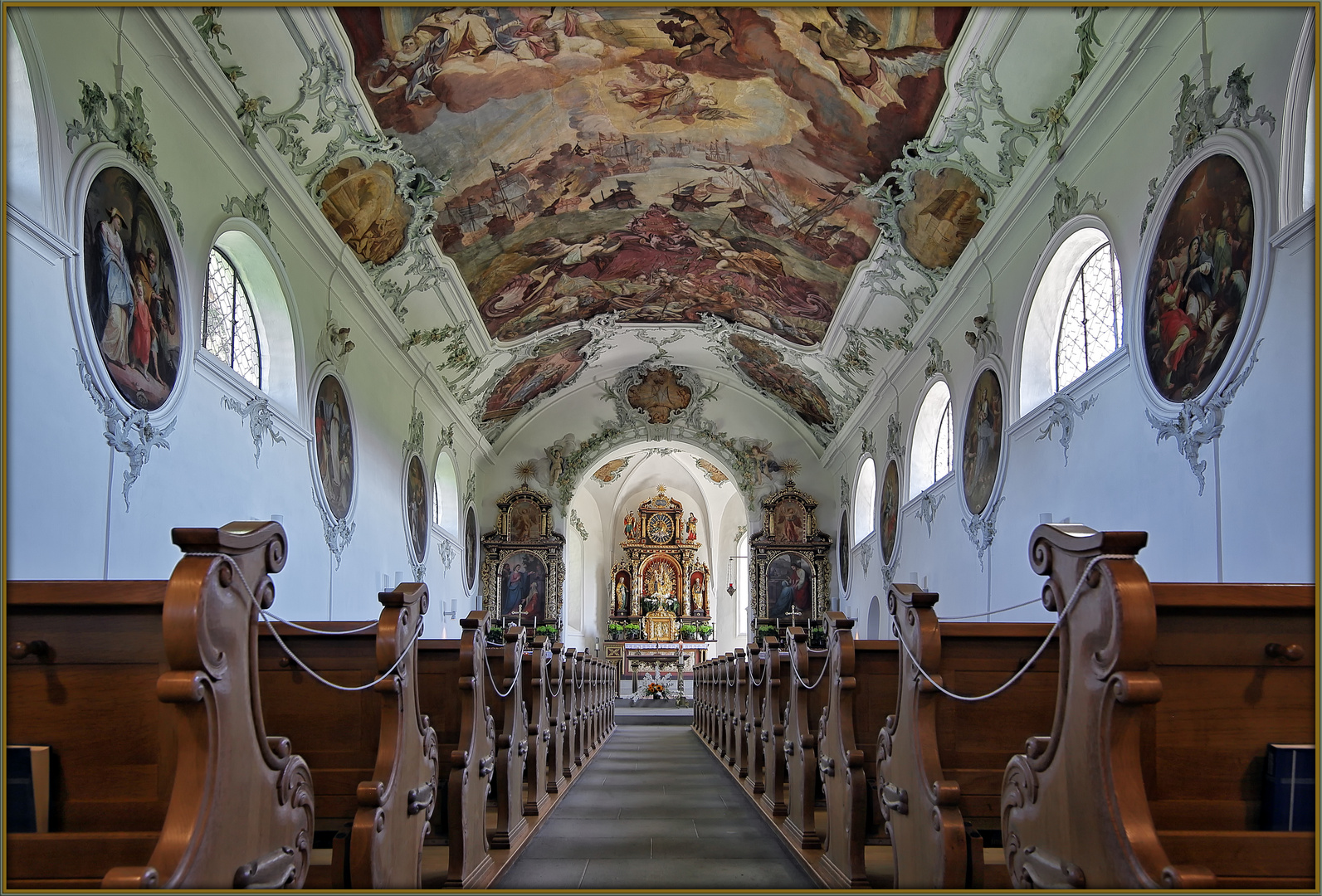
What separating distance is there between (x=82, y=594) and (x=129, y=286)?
4793mm

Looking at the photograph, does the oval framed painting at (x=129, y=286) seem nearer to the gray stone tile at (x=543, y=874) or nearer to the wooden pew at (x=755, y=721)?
the gray stone tile at (x=543, y=874)

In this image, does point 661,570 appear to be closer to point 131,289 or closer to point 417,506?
point 417,506

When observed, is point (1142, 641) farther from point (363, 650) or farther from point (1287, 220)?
point (1287, 220)

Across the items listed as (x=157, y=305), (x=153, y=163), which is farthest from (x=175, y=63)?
(x=157, y=305)

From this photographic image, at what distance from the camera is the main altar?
3067 centimetres

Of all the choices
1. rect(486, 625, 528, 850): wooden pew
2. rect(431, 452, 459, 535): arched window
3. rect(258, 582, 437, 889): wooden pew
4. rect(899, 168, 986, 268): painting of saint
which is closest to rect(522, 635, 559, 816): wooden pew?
rect(486, 625, 528, 850): wooden pew

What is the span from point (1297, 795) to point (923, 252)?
32.4 ft

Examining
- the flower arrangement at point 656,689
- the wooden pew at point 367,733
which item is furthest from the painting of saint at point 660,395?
the wooden pew at point 367,733

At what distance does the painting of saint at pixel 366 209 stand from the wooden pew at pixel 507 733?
6.26m

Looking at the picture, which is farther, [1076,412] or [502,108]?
[502,108]

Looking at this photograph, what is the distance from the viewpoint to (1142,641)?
264 centimetres

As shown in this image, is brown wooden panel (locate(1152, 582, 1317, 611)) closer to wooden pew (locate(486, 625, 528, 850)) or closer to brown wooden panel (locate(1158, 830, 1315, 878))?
brown wooden panel (locate(1158, 830, 1315, 878))

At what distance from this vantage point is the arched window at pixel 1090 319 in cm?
868

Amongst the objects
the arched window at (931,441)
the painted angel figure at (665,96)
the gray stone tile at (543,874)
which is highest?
the painted angel figure at (665,96)
